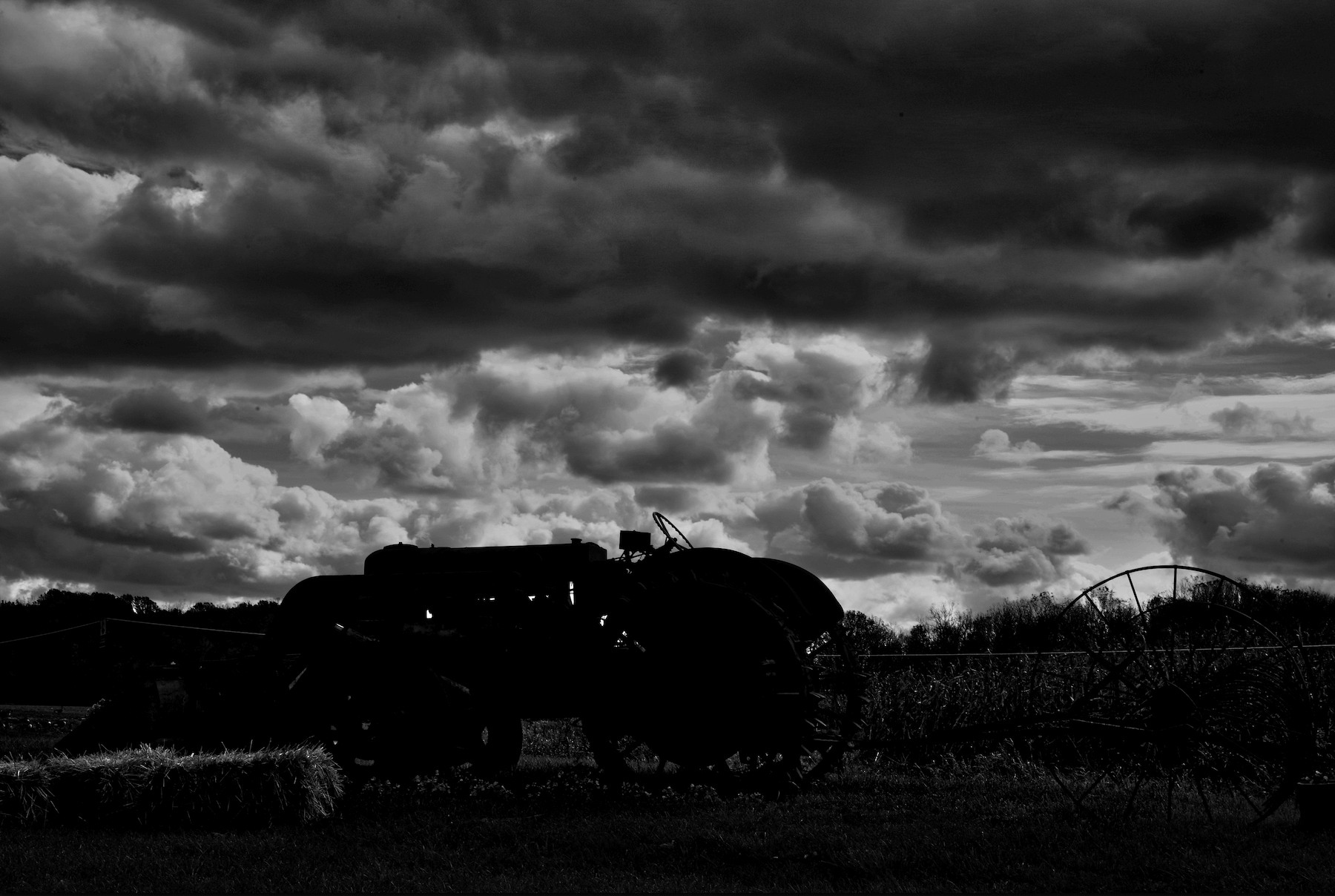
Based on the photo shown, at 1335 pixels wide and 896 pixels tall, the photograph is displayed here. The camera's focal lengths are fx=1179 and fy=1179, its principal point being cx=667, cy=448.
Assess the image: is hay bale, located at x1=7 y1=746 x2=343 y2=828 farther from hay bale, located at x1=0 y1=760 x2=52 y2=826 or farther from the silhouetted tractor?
the silhouetted tractor

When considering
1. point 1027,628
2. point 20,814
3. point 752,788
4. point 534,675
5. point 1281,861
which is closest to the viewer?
point 1281,861

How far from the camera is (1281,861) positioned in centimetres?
767

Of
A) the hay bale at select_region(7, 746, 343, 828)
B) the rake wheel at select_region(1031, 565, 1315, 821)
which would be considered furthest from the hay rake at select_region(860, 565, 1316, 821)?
the hay bale at select_region(7, 746, 343, 828)

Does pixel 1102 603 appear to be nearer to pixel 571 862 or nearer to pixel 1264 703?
pixel 1264 703

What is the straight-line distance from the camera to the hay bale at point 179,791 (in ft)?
30.2

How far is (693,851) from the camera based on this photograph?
794cm

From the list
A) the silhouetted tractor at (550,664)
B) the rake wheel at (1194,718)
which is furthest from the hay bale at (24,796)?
the rake wheel at (1194,718)

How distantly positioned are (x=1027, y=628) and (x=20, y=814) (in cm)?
2295

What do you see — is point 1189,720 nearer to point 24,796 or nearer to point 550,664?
point 550,664

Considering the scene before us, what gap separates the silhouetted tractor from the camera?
33.9 feet

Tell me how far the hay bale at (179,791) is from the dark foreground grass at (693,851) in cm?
25

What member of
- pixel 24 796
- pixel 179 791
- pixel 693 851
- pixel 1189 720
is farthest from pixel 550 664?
pixel 1189 720

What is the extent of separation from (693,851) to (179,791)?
165 inches

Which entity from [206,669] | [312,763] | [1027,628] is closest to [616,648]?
[312,763]
